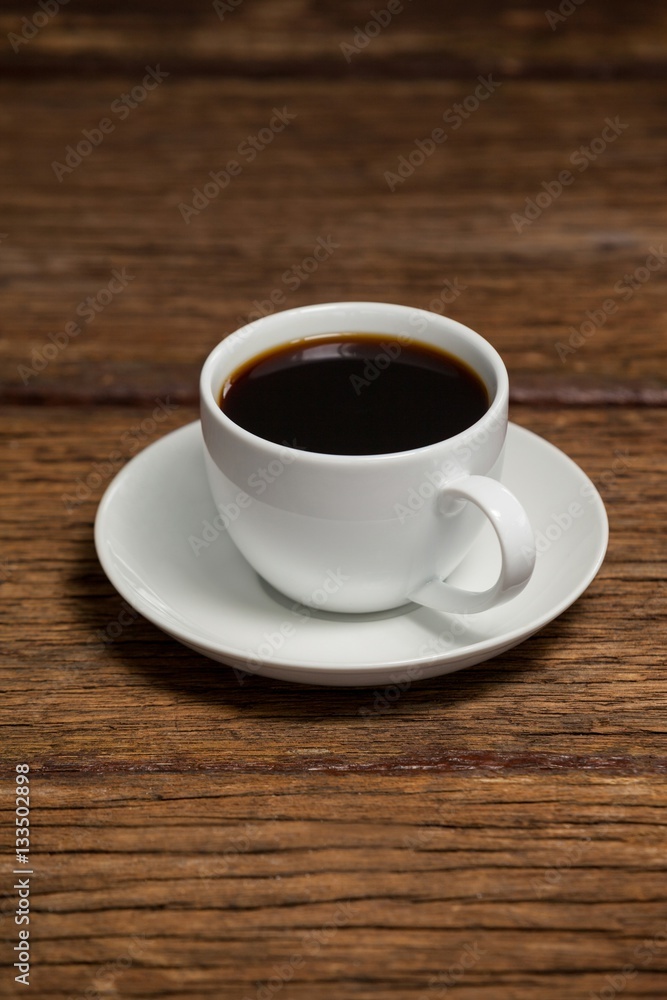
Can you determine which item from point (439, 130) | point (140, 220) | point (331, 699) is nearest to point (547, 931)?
point (331, 699)

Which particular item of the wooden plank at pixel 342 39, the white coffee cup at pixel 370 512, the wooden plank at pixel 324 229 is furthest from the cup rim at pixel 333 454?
the wooden plank at pixel 342 39

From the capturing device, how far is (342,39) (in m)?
2.03

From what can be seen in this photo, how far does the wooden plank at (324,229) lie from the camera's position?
118 centimetres

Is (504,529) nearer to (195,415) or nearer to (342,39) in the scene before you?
(195,415)

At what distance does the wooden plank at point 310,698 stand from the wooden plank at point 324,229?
0.31 m

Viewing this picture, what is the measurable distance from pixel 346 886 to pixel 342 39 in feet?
5.93

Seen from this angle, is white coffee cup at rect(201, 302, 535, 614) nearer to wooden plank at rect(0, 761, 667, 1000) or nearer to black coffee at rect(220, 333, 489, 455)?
black coffee at rect(220, 333, 489, 455)

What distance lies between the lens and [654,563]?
0.87 meters

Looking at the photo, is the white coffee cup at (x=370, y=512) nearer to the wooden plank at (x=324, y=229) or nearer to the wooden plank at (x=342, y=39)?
the wooden plank at (x=324, y=229)

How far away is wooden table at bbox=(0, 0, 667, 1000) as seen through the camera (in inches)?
23.2

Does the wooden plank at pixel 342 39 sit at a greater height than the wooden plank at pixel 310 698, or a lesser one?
lesser

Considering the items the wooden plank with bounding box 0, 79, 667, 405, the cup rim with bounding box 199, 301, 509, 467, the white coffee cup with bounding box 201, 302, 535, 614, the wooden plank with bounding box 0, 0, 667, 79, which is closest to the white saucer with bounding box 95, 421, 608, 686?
the white coffee cup with bounding box 201, 302, 535, 614

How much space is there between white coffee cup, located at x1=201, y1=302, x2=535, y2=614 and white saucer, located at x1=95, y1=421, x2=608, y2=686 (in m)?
0.02

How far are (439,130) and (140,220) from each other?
56cm
